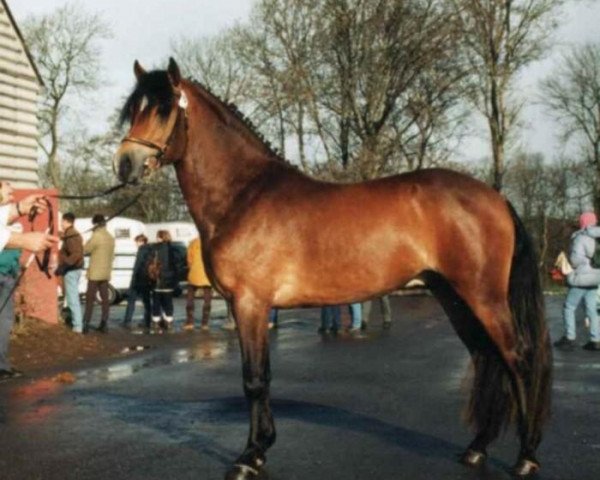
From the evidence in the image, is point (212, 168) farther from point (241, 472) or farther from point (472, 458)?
point (472, 458)

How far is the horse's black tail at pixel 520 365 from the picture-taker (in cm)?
664

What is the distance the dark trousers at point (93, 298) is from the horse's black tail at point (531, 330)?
491 inches

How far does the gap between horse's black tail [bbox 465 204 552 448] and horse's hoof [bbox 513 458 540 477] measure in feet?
0.60

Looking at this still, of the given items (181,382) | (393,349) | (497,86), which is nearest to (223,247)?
(181,382)

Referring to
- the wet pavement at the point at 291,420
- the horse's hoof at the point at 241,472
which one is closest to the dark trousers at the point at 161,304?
the wet pavement at the point at 291,420

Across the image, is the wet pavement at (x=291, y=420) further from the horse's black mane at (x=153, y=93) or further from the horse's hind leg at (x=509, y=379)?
the horse's black mane at (x=153, y=93)

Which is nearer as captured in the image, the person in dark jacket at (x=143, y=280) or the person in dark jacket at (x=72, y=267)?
the person in dark jacket at (x=72, y=267)

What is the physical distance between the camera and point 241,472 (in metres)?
6.20

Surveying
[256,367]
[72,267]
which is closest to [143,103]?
[256,367]

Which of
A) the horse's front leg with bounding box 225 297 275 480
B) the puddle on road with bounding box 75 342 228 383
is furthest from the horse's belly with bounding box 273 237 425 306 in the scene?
the puddle on road with bounding box 75 342 228 383

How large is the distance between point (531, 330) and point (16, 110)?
14.0 meters

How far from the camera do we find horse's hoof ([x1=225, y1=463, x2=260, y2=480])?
20.3ft

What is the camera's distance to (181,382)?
36.4 feet

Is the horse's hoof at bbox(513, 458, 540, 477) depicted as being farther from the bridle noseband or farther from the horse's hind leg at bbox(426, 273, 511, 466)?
the bridle noseband
